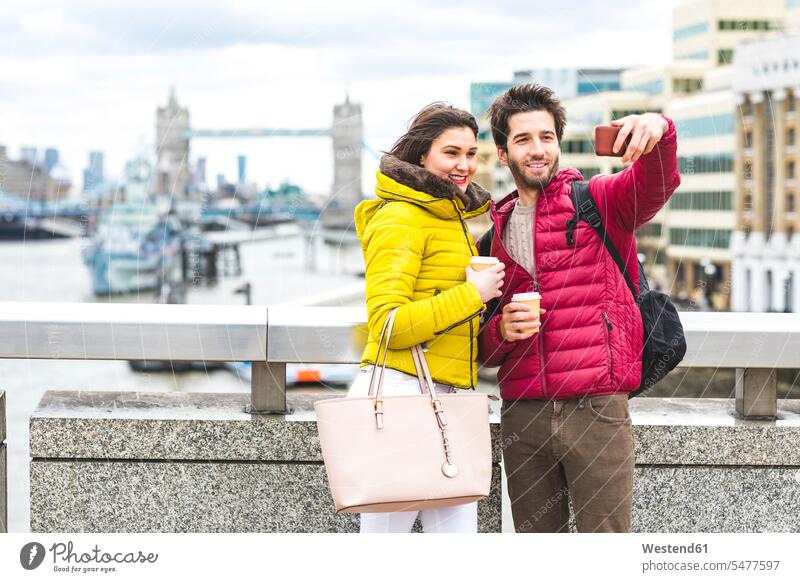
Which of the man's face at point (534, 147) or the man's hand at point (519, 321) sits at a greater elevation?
the man's face at point (534, 147)

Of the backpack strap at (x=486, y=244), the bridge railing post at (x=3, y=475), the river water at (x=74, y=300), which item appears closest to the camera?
the backpack strap at (x=486, y=244)

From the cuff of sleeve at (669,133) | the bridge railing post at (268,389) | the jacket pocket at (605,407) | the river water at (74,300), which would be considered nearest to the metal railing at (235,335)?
the bridge railing post at (268,389)

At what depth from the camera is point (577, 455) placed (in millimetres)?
2990

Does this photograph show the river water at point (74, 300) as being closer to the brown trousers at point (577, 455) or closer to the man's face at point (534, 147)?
the brown trousers at point (577, 455)

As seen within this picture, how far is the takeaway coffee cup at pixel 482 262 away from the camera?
281 centimetres

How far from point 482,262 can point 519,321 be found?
18cm


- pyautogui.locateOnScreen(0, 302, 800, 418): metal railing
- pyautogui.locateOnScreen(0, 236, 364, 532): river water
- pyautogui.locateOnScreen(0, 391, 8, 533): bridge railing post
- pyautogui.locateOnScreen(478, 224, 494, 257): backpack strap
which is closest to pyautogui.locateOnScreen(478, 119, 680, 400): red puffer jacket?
pyautogui.locateOnScreen(478, 224, 494, 257): backpack strap

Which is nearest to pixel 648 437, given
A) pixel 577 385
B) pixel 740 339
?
pixel 740 339

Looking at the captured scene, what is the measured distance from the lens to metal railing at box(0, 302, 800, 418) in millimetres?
3385

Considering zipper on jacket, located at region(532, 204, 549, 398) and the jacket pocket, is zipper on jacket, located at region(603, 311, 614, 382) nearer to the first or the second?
the jacket pocket

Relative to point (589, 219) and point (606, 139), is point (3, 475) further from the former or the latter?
point (606, 139)

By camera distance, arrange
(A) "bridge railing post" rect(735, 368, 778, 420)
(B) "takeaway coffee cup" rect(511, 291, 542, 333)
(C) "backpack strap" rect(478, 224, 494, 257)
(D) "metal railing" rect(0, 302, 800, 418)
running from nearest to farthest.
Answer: (B) "takeaway coffee cup" rect(511, 291, 542, 333)
(C) "backpack strap" rect(478, 224, 494, 257)
(D) "metal railing" rect(0, 302, 800, 418)
(A) "bridge railing post" rect(735, 368, 778, 420)

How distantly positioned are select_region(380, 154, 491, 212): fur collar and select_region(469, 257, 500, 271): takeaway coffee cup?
0.18 m

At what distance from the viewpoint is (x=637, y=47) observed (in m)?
46.4
